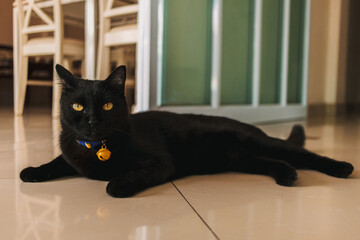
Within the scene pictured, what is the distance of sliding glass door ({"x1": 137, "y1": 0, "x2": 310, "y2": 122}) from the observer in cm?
193

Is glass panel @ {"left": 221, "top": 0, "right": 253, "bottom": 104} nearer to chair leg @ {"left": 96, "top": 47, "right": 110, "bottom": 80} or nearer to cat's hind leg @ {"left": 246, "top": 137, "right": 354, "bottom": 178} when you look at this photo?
chair leg @ {"left": 96, "top": 47, "right": 110, "bottom": 80}

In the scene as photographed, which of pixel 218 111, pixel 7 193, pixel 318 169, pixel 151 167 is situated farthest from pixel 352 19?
pixel 7 193

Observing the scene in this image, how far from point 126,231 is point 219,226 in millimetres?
176

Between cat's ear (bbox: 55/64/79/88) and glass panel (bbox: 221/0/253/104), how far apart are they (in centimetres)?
157

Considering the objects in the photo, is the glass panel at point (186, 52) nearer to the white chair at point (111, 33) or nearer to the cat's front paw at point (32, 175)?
the white chair at point (111, 33)

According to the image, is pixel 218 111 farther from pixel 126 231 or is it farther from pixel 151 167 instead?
pixel 126 231

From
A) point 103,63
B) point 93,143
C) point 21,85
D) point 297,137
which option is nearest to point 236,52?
point 103,63

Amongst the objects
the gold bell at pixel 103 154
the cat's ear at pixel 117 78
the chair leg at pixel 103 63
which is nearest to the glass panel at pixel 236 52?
the chair leg at pixel 103 63

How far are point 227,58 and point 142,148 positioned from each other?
1.56m

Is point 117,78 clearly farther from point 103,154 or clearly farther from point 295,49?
point 295,49

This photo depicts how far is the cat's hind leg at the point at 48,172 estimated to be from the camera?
3.18ft

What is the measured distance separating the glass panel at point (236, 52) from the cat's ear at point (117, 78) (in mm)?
1472

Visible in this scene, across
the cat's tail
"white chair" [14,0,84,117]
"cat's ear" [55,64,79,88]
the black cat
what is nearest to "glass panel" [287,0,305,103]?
the cat's tail

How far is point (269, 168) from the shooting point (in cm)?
107
